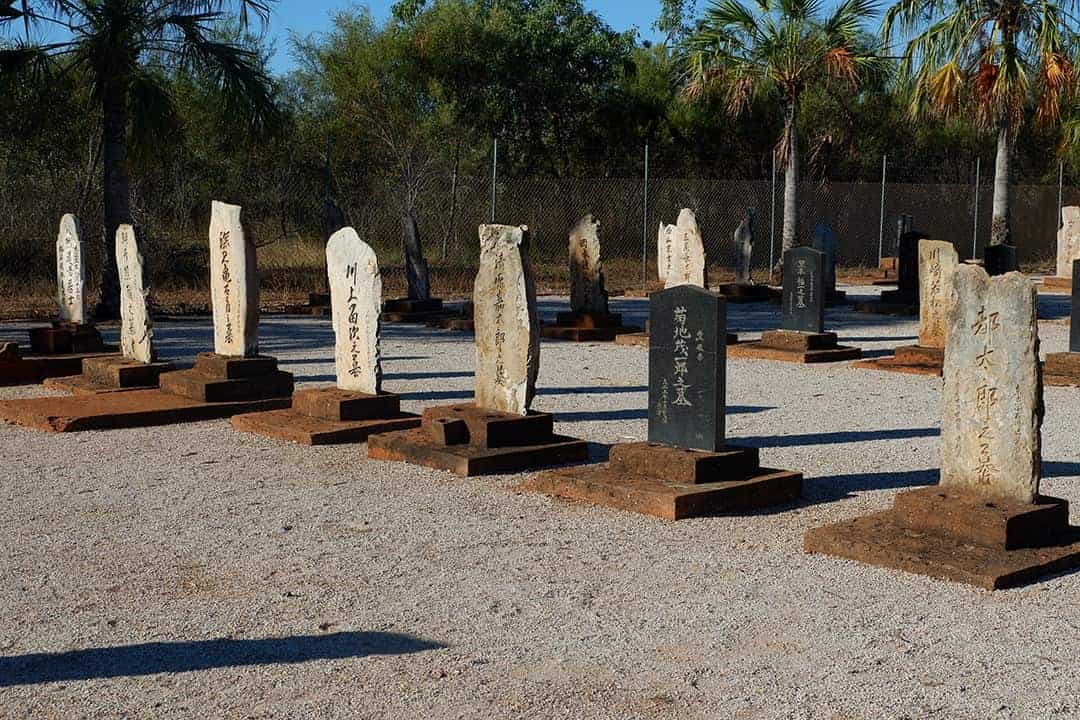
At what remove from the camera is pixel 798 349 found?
15.0m

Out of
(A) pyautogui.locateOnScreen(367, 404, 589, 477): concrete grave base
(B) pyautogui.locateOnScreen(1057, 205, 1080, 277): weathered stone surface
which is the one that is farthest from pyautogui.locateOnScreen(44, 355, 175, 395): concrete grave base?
(B) pyautogui.locateOnScreen(1057, 205, 1080, 277): weathered stone surface

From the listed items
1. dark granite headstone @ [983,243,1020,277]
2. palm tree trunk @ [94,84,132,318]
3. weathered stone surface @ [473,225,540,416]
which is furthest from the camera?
dark granite headstone @ [983,243,1020,277]

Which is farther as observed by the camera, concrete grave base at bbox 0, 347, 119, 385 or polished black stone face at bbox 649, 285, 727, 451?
concrete grave base at bbox 0, 347, 119, 385

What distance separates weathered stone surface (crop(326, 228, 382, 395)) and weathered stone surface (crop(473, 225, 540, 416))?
3.49 ft

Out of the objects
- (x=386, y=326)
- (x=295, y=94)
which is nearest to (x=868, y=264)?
(x=295, y=94)

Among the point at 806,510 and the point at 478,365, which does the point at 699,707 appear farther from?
the point at 478,365

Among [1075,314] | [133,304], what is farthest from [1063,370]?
[133,304]

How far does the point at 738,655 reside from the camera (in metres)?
5.13

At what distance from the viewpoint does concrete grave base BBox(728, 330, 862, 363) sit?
1483 cm

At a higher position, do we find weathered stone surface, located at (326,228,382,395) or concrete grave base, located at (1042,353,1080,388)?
weathered stone surface, located at (326,228,382,395)

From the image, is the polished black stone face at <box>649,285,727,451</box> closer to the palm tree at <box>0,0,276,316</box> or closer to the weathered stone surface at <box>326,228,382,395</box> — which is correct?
the weathered stone surface at <box>326,228,382,395</box>

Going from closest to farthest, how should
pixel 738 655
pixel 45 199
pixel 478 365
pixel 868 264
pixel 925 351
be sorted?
pixel 738 655
pixel 478 365
pixel 925 351
pixel 45 199
pixel 868 264

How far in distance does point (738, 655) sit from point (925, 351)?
30.9 feet

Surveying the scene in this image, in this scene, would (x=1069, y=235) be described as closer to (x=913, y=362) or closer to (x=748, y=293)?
(x=748, y=293)
